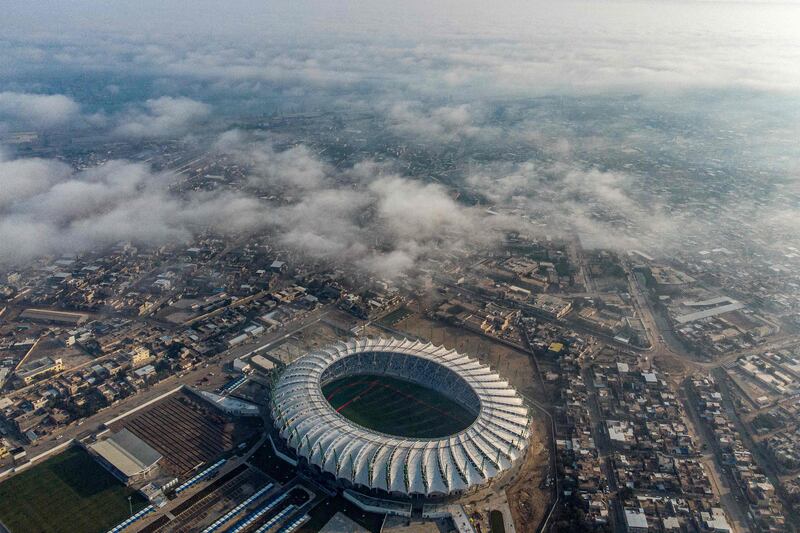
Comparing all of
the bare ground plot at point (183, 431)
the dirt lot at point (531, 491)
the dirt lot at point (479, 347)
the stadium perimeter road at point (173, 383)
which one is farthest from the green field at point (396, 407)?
the stadium perimeter road at point (173, 383)

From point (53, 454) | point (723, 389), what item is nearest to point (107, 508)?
point (53, 454)

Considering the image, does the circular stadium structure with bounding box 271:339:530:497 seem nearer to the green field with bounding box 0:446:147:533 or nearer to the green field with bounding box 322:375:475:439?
the green field with bounding box 322:375:475:439

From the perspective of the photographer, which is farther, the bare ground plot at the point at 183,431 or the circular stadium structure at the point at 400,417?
the bare ground plot at the point at 183,431

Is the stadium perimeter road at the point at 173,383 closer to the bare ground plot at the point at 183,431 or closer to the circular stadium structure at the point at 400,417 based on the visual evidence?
the bare ground plot at the point at 183,431

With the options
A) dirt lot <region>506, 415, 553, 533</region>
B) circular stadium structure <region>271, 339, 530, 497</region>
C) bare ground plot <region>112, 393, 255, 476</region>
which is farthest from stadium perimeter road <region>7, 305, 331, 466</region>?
dirt lot <region>506, 415, 553, 533</region>

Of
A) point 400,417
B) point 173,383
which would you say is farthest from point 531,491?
point 173,383
